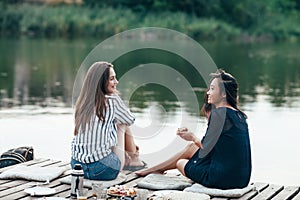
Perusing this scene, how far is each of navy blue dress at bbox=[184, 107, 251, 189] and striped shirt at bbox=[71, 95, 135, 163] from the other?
0.73 m

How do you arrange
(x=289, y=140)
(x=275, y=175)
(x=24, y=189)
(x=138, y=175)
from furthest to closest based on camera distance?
(x=289, y=140), (x=275, y=175), (x=138, y=175), (x=24, y=189)

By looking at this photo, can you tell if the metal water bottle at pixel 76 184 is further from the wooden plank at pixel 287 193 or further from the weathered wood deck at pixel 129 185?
the wooden plank at pixel 287 193

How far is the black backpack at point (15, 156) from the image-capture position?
287 inches

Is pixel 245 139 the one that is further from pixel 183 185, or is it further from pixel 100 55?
pixel 100 55

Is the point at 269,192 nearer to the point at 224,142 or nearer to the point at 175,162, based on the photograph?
the point at 224,142

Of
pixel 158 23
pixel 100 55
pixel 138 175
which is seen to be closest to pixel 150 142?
pixel 138 175

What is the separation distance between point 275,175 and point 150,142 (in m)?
1.86

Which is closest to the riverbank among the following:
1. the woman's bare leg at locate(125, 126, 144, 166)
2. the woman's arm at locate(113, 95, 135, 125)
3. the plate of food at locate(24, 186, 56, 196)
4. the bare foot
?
the woman's bare leg at locate(125, 126, 144, 166)

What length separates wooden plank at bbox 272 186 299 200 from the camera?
6.18 m

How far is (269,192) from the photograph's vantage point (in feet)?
20.8

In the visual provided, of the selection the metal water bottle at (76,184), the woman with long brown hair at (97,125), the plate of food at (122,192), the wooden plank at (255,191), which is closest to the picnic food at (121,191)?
the plate of food at (122,192)

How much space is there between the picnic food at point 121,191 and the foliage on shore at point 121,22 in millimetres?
28813

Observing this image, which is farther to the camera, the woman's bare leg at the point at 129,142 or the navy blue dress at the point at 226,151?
the woman's bare leg at the point at 129,142

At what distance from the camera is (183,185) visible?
637 cm
